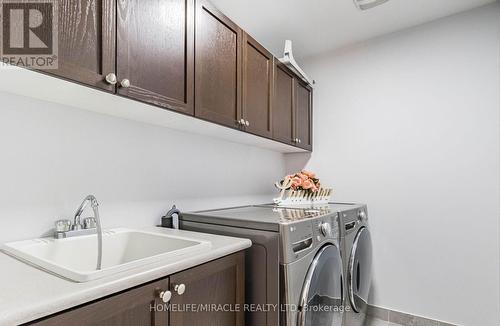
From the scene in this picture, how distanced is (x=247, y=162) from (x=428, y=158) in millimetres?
1443

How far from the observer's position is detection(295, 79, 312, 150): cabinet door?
8.08 ft

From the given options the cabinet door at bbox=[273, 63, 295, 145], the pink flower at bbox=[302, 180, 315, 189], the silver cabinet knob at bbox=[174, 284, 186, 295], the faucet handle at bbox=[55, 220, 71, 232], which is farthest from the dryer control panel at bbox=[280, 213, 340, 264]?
the faucet handle at bbox=[55, 220, 71, 232]

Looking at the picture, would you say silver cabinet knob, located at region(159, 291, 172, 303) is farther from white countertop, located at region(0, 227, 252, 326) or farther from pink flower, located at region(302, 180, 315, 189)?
pink flower, located at region(302, 180, 315, 189)

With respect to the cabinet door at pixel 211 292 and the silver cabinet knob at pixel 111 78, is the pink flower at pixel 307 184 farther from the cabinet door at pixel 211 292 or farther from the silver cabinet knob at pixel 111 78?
the silver cabinet knob at pixel 111 78

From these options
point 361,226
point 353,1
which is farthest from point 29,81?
point 361,226

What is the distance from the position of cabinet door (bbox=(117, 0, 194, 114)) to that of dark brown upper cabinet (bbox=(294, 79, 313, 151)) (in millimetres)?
1284

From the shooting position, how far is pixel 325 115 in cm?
274

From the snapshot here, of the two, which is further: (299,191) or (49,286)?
(299,191)

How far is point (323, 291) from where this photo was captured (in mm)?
1422

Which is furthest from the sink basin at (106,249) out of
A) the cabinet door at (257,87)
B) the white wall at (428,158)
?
the white wall at (428,158)

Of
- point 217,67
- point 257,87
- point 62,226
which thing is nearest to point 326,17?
point 257,87

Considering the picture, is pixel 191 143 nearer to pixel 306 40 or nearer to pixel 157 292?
pixel 157 292

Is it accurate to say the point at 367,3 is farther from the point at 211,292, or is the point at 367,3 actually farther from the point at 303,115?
the point at 211,292

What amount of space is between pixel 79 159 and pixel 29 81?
0.41 meters
